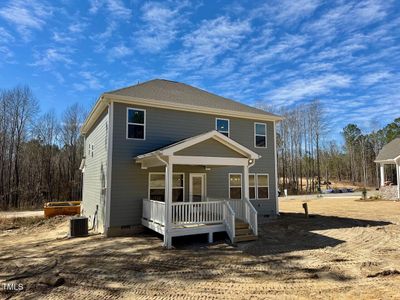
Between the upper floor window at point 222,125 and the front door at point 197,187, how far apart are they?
2.56m

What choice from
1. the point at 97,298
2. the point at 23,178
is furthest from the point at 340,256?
the point at 23,178

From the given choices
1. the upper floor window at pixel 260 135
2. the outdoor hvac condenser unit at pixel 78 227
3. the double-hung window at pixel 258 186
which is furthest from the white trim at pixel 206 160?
the outdoor hvac condenser unit at pixel 78 227

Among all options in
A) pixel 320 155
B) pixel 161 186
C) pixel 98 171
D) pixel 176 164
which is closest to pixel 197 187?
pixel 161 186

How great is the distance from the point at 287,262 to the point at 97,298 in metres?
4.92

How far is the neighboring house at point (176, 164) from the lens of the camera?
10.2 meters

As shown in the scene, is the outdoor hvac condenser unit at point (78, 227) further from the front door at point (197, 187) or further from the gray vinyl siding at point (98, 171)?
the front door at point (197, 187)

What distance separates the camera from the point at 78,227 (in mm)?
11836

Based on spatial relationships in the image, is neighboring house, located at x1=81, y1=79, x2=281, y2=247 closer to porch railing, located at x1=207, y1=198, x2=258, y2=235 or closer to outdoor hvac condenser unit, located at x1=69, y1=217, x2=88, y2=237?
porch railing, located at x1=207, y1=198, x2=258, y2=235

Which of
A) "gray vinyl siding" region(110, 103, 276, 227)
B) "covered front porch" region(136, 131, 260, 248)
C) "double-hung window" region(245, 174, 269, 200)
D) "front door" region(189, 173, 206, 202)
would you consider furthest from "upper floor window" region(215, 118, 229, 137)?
"covered front porch" region(136, 131, 260, 248)

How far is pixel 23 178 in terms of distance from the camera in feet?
108

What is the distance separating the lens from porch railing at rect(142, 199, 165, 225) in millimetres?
9938

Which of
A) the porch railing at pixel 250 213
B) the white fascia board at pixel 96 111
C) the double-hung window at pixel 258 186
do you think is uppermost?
the white fascia board at pixel 96 111

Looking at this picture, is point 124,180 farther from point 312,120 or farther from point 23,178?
point 312,120

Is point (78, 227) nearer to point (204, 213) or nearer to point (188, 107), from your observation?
point (204, 213)
